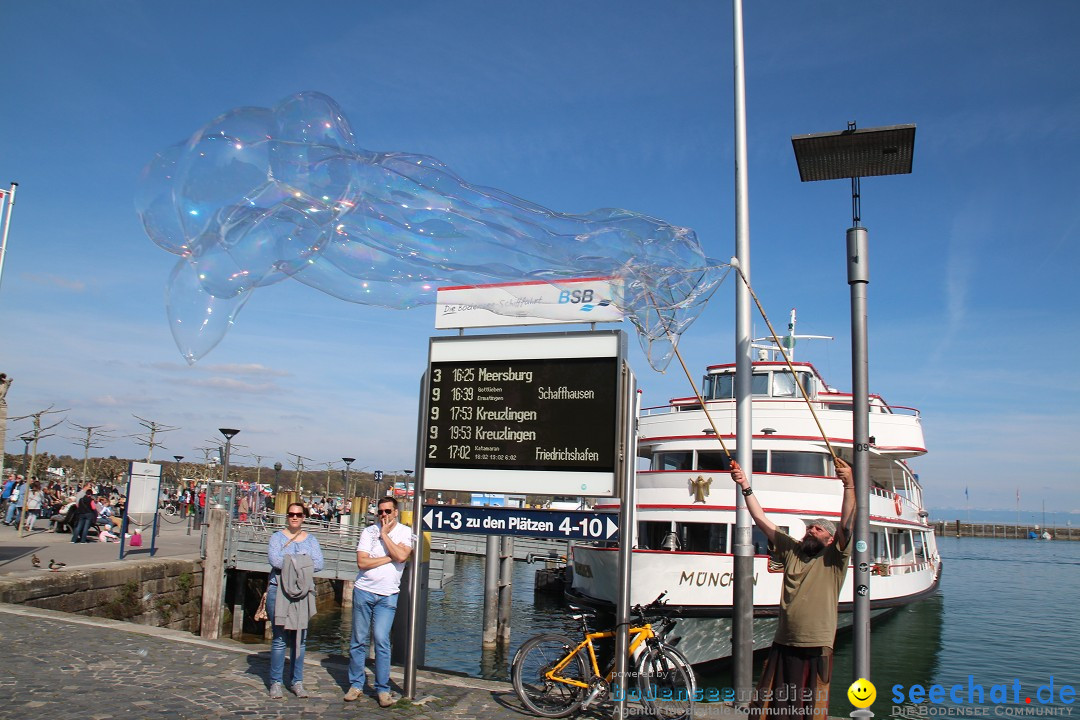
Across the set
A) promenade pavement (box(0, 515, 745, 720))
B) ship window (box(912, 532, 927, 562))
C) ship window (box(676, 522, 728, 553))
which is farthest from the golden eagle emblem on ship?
ship window (box(912, 532, 927, 562))

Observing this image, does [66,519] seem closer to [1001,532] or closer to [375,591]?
[375,591]

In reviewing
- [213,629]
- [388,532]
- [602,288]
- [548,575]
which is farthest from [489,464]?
[548,575]

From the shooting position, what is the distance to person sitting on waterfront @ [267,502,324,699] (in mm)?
7781

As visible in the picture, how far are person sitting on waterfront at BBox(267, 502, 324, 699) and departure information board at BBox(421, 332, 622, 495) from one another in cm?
147

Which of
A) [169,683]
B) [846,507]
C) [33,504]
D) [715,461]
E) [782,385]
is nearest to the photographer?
[846,507]

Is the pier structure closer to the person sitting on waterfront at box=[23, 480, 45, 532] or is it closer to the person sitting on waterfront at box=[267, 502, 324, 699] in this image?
the person sitting on waterfront at box=[23, 480, 45, 532]

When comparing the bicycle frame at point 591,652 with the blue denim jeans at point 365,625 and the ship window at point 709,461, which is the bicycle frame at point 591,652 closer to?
the blue denim jeans at point 365,625

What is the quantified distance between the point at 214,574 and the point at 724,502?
518 inches

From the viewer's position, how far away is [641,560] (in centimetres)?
1642

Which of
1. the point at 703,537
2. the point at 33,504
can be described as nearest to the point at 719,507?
the point at 703,537

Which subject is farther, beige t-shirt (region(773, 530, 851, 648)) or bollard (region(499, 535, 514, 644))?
bollard (region(499, 535, 514, 644))

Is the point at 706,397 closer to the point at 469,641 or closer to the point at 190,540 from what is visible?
the point at 469,641

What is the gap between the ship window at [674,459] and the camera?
66.1ft

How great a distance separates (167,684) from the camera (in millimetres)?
7812
